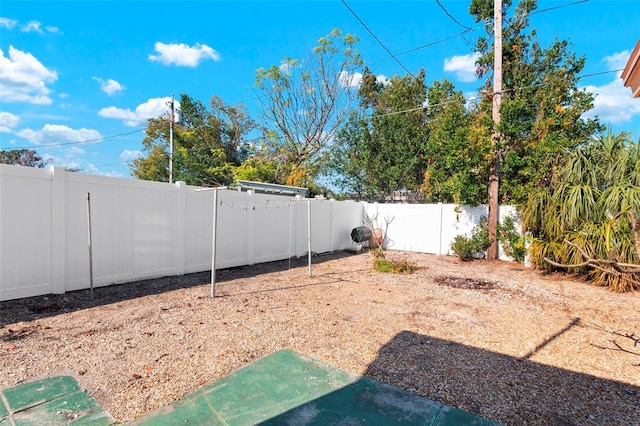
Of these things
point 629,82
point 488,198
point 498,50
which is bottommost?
point 488,198

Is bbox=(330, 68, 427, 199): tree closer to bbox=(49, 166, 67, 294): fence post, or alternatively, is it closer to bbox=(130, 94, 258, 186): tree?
bbox=(130, 94, 258, 186): tree

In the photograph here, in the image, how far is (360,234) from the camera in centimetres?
1168

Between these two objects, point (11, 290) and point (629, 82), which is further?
point (11, 290)

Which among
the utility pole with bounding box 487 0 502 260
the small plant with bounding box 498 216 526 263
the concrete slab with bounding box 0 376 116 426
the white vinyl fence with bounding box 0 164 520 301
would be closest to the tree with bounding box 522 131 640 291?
the small plant with bounding box 498 216 526 263

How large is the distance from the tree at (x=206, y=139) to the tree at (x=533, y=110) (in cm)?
1236

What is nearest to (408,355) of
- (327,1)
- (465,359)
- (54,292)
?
(465,359)

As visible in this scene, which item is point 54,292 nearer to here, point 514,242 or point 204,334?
point 204,334

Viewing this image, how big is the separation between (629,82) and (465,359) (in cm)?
267

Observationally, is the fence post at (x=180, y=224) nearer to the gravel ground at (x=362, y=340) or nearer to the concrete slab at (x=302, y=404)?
the gravel ground at (x=362, y=340)

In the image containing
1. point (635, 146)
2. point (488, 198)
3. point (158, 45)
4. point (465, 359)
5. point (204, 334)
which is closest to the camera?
point (465, 359)

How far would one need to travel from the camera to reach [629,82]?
2.37 meters

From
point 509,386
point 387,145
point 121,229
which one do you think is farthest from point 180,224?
point 387,145

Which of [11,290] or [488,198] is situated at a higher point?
[488,198]

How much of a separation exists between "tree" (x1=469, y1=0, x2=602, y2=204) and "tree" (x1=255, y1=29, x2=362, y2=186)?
284 inches
